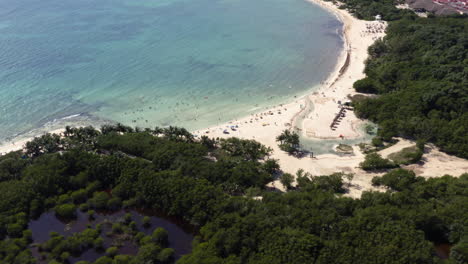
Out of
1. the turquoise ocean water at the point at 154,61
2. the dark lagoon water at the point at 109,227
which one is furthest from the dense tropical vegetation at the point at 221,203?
the turquoise ocean water at the point at 154,61

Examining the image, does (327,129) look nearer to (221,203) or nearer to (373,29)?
(221,203)

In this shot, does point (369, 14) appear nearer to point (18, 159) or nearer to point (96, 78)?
point (96, 78)

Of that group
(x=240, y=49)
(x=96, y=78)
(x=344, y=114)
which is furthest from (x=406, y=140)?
(x=96, y=78)

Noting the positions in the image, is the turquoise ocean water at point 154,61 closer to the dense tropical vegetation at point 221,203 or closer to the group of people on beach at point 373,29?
the group of people on beach at point 373,29

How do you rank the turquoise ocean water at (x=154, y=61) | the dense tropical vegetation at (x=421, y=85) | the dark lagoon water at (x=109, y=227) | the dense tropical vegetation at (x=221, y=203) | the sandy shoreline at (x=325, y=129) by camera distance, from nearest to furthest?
1. the dense tropical vegetation at (x=221, y=203)
2. the dark lagoon water at (x=109, y=227)
3. the sandy shoreline at (x=325, y=129)
4. the dense tropical vegetation at (x=421, y=85)
5. the turquoise ocean water at (x=154, y=61)

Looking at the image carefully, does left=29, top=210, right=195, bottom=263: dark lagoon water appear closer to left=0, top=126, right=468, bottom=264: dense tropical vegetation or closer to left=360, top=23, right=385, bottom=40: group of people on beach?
left=0, top=126, right=468, bottom=264: dense tropical vegetation

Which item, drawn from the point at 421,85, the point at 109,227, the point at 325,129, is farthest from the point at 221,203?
the point at 421,85
